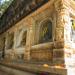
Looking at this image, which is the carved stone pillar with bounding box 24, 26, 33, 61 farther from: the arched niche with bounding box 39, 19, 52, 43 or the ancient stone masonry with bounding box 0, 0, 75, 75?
the arched niche with bounding box 39, 19, 52, 43

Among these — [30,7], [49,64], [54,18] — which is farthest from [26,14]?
[49,64]

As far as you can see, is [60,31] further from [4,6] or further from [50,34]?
[4,6]

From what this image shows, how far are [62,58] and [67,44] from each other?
1.51ft

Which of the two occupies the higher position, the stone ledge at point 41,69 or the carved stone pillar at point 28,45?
the carved stone pillar at point 28,45

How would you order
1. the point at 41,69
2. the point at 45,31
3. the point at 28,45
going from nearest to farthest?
1. the point at 41,69
2. the point at 45,31
3. the point at 28,45

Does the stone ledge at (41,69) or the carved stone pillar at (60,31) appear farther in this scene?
the carved stone pillar at (60,31)

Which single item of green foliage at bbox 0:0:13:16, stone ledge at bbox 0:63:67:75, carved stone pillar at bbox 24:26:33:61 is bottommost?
stone ledge at bbox 0:63:67:75

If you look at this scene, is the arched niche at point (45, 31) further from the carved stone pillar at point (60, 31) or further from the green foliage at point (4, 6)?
the green foliage at point (4, 6)

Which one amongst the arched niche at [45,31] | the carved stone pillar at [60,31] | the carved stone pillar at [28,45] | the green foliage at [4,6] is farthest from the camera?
the green foliage at [4,6]

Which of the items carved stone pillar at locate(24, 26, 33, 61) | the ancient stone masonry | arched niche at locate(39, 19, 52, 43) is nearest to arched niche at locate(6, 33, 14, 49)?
the ancient stone masonry

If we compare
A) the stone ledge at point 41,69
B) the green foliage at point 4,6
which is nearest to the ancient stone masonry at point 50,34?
the stone ledge at point 41,69

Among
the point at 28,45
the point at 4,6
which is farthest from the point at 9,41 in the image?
the point at 4,6

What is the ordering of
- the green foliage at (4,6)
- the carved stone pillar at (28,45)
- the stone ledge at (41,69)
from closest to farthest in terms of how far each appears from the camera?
the stone ledge at (41,69)
the carved stone pillar at (28,45)
the green foliage at (4,6)

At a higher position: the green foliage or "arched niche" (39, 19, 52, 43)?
the green foliage
